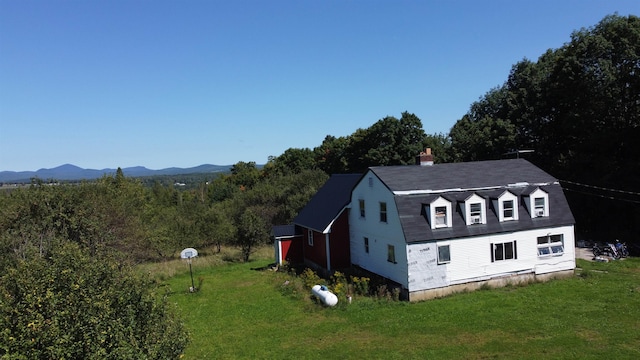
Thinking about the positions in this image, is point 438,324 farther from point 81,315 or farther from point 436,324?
point 81,315

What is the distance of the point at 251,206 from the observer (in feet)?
149

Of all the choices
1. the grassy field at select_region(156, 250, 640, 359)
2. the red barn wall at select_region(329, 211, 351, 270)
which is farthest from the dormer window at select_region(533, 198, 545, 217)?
the red barn wall at select_region(329, 211, 351, 270)

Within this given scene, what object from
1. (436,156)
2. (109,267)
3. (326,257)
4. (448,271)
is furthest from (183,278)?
(436,156)

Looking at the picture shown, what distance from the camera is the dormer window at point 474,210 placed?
2181 centimetres

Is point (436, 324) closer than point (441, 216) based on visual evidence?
Yes

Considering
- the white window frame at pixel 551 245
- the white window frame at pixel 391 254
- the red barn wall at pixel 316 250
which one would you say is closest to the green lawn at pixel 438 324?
the white window frame at pixel 551 245

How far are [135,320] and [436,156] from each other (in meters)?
47.9

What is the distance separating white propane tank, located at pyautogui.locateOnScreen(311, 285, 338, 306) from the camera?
1977cm

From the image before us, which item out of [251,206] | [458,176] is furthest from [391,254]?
[251,206]

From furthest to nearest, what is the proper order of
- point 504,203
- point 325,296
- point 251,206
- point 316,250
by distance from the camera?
point 251,206 → point 316,250 → point 504,203 → point 325,296

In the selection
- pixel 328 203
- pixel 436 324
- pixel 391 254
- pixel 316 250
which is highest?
pixel 328 203

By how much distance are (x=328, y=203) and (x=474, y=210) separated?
1047 centimetres

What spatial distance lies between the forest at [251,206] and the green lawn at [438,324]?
5.56 meters

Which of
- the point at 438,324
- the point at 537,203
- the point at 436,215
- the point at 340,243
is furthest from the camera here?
the point at 340,243
